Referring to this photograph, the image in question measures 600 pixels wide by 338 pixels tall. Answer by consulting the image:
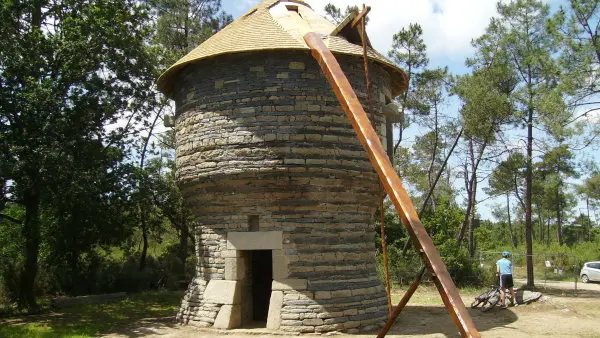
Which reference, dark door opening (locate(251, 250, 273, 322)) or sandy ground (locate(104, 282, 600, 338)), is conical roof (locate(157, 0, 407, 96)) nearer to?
dark door opening (locate(251, 250, 273, 322))

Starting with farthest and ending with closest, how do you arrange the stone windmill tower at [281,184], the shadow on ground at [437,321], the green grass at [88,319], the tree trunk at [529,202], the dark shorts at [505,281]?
1. the tree trunk at [529,202]
2. the dark shorts at [505,281]
3. the green grass at [88,319]
4. the shadow on ground at [437,321]
5. the stone windmill tower at [281,184]

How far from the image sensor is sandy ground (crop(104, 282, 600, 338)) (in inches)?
404

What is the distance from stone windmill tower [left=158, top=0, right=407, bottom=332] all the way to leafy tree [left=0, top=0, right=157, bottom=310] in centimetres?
428

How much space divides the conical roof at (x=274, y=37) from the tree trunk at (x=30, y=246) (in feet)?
18.1

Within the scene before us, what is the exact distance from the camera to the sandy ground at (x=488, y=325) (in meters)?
10.3

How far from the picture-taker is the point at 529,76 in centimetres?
2270

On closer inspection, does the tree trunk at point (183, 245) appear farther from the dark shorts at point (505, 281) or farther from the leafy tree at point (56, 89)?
the dark shorts at point (505, 281)

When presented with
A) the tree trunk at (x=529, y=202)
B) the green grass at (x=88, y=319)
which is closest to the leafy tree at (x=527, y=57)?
the tree trunk at (x=529, y=202)

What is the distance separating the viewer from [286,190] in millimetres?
10523

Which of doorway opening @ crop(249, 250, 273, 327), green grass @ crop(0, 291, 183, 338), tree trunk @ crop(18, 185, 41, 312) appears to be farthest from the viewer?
tree trunk @ crop(18, 185, 41, 312)

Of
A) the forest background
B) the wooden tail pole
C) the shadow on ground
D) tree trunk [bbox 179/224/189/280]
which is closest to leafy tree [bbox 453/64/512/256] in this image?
the forest background

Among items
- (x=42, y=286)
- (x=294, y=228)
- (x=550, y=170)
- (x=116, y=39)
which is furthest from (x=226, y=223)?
(x=550, y=170)

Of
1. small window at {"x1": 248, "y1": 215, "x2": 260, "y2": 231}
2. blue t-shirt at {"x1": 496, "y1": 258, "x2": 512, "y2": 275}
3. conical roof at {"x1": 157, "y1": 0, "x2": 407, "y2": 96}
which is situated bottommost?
blue t-shirt at {"x1": 496, "y1": 258, "x2": 512, "y2": 275}

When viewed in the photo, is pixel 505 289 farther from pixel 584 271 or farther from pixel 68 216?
pixel 584 271
